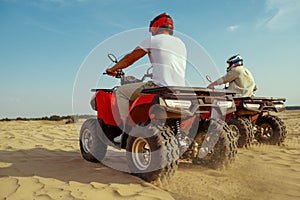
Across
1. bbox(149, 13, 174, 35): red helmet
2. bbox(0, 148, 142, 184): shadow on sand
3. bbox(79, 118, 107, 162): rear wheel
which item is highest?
bbox(149, 13, 174, 35): red helmet

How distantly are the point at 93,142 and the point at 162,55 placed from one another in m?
1.88

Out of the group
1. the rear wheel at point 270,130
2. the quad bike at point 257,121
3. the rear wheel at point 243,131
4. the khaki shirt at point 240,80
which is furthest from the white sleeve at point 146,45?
the rear wheel at point 270,130

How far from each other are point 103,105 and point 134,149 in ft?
3.77

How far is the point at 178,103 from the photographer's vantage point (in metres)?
3.20

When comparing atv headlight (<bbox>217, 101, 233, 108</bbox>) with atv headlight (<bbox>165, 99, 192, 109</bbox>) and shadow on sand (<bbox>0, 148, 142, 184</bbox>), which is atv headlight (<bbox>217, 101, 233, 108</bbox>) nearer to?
atv headlight (<bbox>165, 99, 192, 109</bbox>)

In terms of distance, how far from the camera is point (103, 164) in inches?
181

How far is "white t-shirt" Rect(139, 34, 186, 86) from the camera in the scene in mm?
3656

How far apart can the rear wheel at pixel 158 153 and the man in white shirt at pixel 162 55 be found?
2.19ft

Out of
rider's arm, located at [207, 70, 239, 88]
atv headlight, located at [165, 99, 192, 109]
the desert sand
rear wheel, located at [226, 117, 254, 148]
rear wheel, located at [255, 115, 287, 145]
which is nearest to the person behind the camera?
the desert sand

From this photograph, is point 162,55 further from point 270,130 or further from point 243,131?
point 270,130

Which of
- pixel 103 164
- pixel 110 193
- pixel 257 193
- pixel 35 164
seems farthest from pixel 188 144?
pixel 35 164

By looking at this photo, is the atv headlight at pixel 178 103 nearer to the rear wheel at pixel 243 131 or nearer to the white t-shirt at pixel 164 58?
the white t-shirt at pixel 164 58

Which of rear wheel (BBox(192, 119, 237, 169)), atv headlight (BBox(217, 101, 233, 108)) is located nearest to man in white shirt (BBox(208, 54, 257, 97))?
atv headlight (BBox(217, 101, 233, 108))

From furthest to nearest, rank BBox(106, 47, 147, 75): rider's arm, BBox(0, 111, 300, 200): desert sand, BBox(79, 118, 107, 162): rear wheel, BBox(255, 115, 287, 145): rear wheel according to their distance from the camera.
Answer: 1. BBox(255, 115, 287, 145): rear wheel
2. BBox(79, 118, 107, 162): rear wheel
3. BBox(106, 47, 147, 75): rider's arm
4. BBox(0, 111, 300, 200): desert sand
